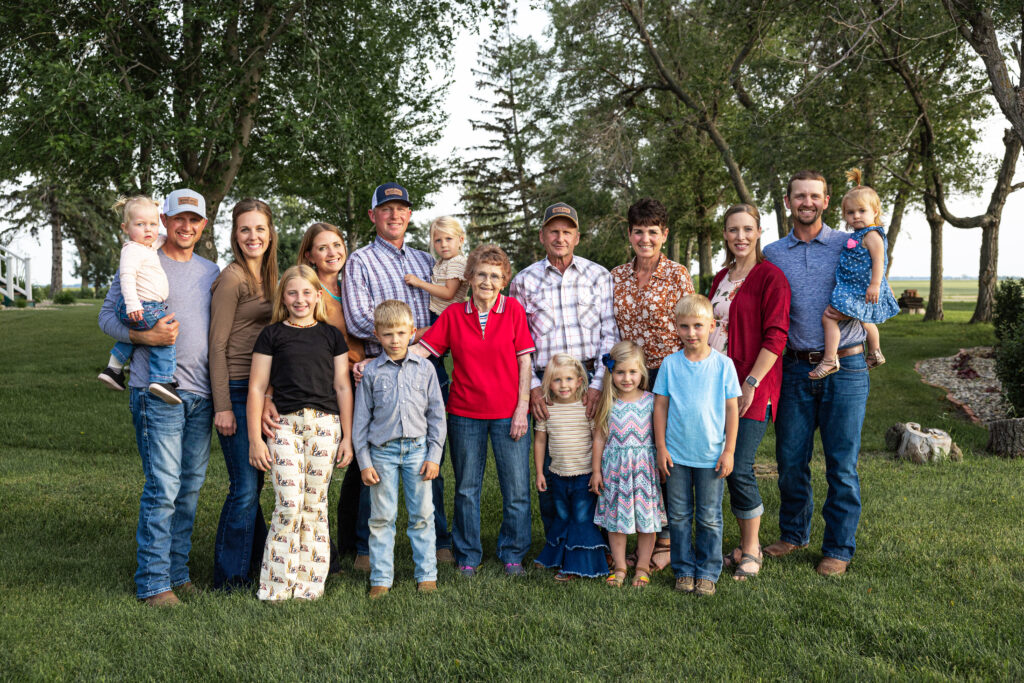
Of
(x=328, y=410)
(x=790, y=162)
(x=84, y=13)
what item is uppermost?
(x=84, y=13)

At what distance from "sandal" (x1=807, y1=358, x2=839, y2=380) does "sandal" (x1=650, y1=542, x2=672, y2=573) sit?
1431 millimetres

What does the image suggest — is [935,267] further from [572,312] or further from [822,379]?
[572,312]

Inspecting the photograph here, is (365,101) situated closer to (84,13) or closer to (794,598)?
(84,13)

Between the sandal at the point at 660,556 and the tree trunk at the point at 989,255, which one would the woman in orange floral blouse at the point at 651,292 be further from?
the tree trunk at the point at 989,255

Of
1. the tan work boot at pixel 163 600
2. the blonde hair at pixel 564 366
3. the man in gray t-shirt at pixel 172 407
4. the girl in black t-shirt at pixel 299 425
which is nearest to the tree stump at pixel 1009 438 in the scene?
the blonde hair at pixel 564 366

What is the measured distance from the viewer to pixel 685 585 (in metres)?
4.38

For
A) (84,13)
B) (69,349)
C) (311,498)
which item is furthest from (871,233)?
(69,349)

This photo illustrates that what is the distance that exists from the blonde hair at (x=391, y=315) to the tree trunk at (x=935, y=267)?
77.2ft

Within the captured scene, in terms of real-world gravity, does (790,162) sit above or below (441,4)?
below

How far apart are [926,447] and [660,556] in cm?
464

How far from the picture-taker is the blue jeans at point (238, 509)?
4348 mm

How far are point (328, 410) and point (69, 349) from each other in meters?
15.6

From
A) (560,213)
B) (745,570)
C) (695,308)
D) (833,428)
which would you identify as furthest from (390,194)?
(745,570)

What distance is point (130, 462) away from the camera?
8539 mm
